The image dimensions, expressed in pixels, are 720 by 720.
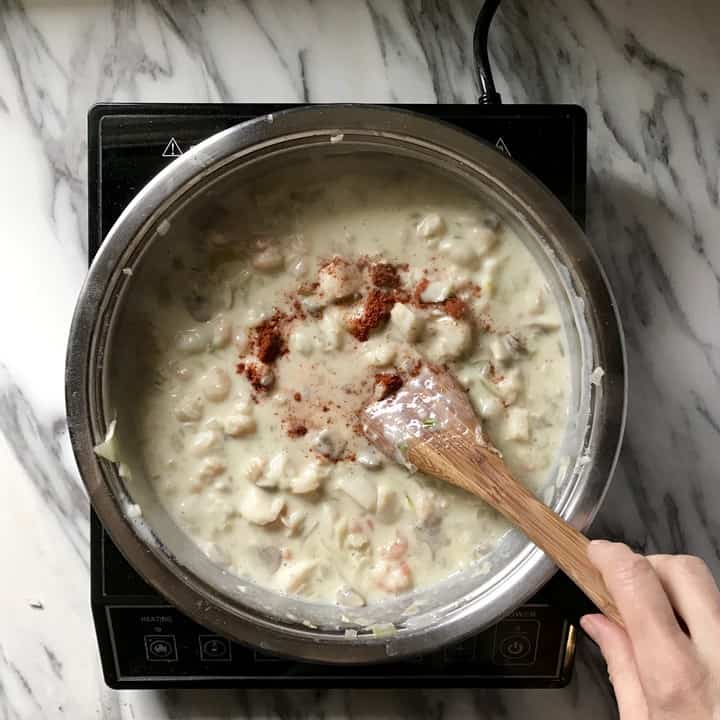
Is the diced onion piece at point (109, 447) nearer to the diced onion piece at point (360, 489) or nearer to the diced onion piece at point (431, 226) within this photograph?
the diced onion piece at point (360, 489)

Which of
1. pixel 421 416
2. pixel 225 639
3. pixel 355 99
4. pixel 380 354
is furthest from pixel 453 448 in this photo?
pixel 355 99

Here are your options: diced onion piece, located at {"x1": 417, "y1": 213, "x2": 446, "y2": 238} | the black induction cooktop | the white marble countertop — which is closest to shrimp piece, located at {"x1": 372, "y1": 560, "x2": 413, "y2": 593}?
the black induction cooktop

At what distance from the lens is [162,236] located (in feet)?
4.01

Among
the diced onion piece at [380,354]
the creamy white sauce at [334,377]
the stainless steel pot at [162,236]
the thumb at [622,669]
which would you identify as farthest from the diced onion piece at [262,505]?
the thumb at [622,669]

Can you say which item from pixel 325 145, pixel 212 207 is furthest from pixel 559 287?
pixel 212 207

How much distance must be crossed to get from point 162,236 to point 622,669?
77cm

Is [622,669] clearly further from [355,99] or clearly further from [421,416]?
[355,99]

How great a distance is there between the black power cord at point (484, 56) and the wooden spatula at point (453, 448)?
39 cm

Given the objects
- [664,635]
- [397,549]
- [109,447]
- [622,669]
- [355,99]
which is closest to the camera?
[664,635]

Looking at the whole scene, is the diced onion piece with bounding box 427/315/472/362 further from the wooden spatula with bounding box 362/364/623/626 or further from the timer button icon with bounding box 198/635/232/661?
the timer button icon with bounding box 198/635/232/661

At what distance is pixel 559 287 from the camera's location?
1241 mm

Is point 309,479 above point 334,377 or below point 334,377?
below

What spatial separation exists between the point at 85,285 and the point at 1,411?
34cm

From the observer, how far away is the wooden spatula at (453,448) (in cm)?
108
